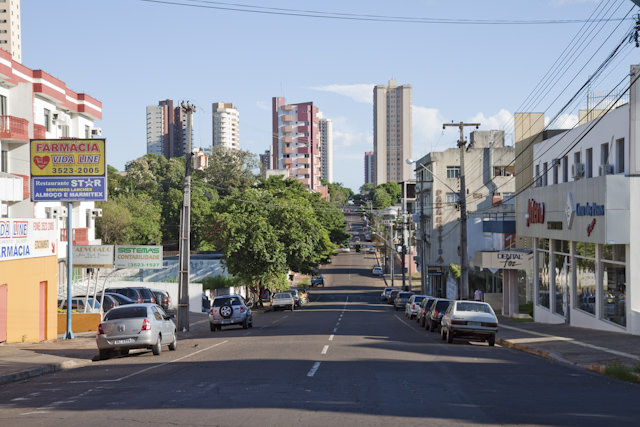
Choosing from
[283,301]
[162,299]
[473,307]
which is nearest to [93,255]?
[473,307]

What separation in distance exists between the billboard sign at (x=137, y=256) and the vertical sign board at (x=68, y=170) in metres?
4.64

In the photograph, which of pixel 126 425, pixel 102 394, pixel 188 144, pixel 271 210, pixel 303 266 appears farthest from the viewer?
pixel 303 266

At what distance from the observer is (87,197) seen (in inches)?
1115

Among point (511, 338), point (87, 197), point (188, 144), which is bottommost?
point (511, 338)

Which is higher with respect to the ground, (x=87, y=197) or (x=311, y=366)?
(x=87, y=197)

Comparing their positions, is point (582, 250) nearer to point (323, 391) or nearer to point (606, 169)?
point (606, 169)

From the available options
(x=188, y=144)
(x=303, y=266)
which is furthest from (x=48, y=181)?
(x=303, y=266)

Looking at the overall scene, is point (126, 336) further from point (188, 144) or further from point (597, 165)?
point (597, 165)

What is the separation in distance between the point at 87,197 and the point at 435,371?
55.5 ft

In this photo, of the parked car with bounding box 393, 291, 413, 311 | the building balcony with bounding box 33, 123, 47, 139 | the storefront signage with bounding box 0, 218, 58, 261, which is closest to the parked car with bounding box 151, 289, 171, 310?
the building balcony with bounding box 33, 123, 47, 139

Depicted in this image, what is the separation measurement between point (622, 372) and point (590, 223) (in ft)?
45.2

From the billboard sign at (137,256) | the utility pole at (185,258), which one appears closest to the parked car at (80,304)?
the utility pole at (185,258)

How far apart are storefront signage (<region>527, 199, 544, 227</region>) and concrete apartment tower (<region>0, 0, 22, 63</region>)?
502 feet

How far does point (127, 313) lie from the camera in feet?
71.7
